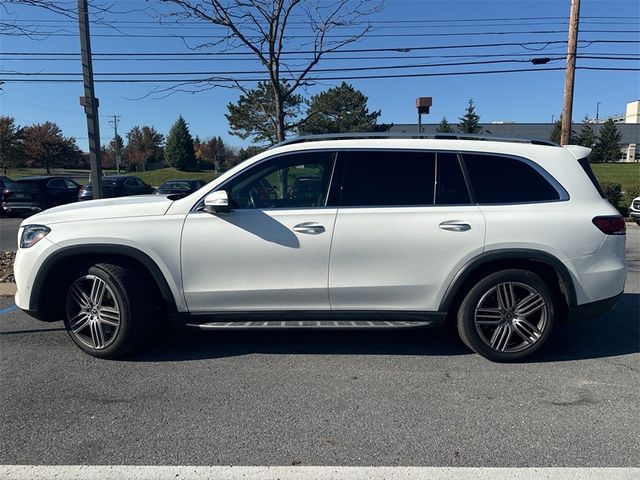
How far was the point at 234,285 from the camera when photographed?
3.87 meters

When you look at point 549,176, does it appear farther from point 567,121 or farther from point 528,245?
point 567,121

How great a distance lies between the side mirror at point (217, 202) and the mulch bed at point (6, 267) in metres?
4.67

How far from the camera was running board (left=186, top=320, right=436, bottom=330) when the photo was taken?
388 centimetres

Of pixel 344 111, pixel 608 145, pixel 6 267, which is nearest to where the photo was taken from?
pixel 6 267

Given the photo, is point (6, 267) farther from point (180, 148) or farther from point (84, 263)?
point (180, 148)

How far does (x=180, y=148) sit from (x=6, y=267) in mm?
→ 67684

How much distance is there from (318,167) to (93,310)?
226 centimetres

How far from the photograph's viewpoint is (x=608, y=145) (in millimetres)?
64062

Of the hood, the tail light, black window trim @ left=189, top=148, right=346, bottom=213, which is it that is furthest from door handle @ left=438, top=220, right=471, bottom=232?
the hood

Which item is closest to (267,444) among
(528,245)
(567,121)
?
(528,245)

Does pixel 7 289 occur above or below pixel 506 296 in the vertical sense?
below

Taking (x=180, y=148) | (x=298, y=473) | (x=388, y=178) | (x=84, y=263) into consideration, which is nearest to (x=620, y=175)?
(x=388, y=178)

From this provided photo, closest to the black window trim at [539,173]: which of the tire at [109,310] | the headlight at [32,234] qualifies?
the tire at [109,310]

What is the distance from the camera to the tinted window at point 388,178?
3918 millimetres
